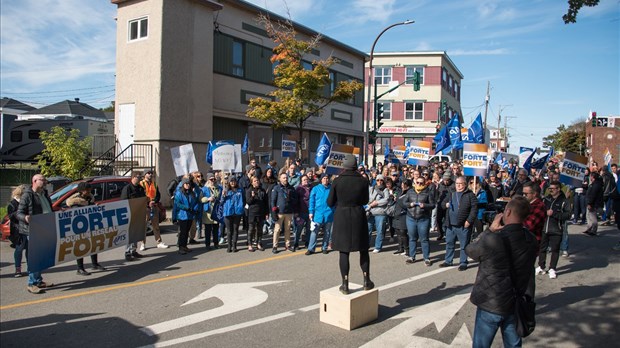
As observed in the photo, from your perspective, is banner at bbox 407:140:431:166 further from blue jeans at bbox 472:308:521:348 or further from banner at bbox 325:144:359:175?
blue jeans at bbox 472:308:521:348

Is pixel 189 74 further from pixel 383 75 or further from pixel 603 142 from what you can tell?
pixel 603 142

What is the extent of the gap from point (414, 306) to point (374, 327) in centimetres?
106

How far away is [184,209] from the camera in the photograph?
991cm

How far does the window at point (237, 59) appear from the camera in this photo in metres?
22.0

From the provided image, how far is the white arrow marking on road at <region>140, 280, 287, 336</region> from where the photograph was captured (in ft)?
18.2

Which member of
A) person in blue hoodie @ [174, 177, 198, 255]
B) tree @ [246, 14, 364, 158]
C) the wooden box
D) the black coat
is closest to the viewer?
the wooden box

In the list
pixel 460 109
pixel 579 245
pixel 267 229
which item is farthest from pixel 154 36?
pixel 460 109

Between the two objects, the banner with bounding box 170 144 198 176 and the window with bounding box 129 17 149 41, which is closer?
the banner with bounding box 170 144 198 176

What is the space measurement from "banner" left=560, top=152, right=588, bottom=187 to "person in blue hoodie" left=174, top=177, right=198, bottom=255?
8.86m

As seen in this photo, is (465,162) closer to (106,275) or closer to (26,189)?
(106,275)

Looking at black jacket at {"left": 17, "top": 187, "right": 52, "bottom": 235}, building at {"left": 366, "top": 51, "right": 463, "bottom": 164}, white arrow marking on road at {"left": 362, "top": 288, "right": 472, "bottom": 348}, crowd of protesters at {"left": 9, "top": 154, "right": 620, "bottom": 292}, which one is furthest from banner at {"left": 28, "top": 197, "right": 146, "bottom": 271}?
building at {"left": 366, "top": 51, "right": 463, "bottom": 164}

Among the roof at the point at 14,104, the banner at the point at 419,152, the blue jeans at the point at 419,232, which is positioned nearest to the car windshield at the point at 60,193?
the blue jeans at the point at 419,232

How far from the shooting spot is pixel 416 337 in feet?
17.3

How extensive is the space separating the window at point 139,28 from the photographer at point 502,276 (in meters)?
17.9
